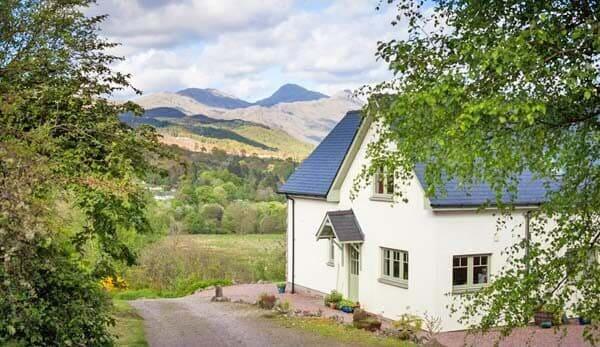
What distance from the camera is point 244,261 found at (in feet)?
114

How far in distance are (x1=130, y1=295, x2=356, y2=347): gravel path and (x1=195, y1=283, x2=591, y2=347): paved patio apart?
1880 millimetres

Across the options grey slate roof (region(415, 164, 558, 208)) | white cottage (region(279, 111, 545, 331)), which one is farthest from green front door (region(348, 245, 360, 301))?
grey slate roof (region(415, 164, 558, 208))

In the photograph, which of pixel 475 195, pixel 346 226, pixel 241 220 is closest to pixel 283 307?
pixel 346 226

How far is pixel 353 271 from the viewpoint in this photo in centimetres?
2372

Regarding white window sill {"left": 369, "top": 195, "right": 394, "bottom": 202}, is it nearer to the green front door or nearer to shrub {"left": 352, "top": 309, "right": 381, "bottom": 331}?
the green front door

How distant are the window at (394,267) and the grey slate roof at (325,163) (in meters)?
3.91

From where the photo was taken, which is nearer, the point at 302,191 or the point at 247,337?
the point at 247,337

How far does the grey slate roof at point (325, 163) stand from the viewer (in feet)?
83.4

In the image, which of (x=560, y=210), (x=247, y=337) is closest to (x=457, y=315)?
(x=247, y=337)

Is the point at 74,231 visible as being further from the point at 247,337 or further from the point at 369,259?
the point at 369,259

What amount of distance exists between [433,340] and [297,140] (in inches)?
2848

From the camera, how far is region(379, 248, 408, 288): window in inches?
826

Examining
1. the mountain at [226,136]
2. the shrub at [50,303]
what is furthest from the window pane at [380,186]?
the mountain at [226,136]

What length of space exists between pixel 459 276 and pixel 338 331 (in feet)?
12.6
